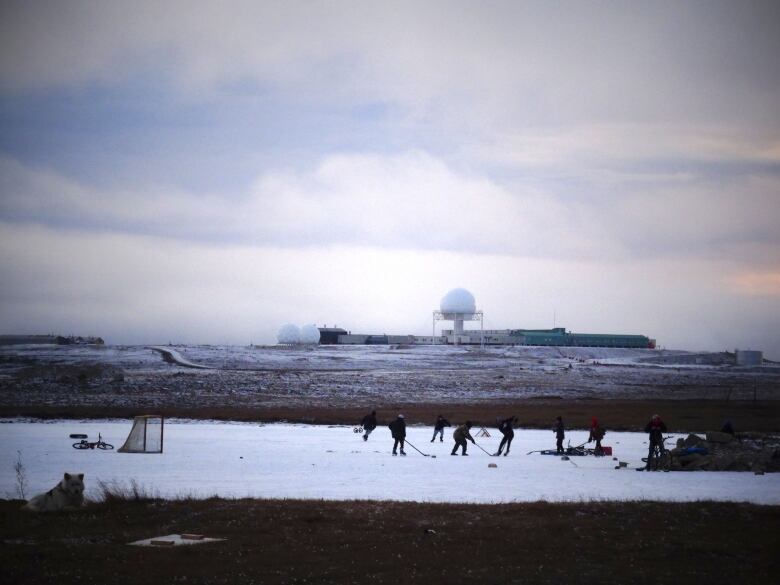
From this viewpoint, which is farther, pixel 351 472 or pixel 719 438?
pixel 719 438

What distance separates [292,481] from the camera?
894 inches

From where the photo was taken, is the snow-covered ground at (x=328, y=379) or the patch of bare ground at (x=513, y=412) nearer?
the patch of bare ground at (x=513, y=412)

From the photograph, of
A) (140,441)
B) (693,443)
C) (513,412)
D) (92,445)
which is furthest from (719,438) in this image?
(513,412)

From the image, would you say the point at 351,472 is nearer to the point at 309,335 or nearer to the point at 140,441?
the point at 140,441

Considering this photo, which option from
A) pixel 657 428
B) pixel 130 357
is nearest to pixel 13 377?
pixel 130 357

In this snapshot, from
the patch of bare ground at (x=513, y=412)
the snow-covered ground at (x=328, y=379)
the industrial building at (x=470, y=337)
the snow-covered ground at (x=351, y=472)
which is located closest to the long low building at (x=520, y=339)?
the industrial building at (x=470, y=337)

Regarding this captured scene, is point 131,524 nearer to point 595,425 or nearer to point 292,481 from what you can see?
point 292,481

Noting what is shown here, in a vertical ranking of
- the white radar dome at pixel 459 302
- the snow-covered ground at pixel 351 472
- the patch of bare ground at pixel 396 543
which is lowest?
the snow-covered ground at pixel 351 472

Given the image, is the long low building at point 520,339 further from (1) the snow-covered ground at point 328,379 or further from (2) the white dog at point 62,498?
(2) the white dog at point 62,498

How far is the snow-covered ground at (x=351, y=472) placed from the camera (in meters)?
20.5

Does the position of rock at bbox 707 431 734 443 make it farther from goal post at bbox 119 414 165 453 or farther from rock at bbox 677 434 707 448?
goal post at bbox 119 414 165 453

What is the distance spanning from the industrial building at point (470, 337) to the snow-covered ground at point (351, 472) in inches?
4505

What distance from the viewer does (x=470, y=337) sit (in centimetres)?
16212

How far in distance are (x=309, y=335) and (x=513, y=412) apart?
113m
